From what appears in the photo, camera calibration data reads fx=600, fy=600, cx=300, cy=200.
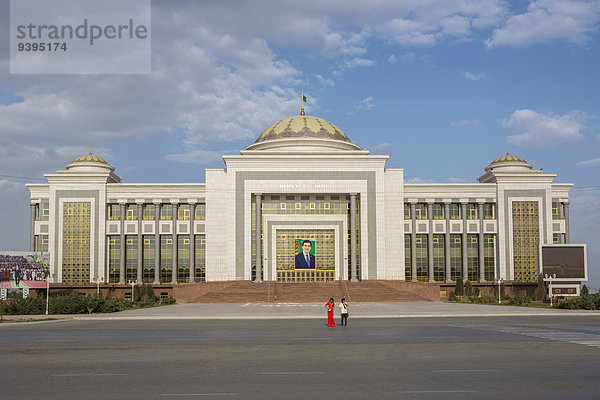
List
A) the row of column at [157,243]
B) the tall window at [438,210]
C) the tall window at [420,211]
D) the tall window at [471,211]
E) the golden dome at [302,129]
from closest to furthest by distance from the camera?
the row of column at [157,243]
the tall window at [471,211]
the tall window at [420,211]
the tall window at [438,210]
the golden dome at [302,129]

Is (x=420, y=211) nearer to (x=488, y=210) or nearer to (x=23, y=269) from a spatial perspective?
(x=488, y=210)

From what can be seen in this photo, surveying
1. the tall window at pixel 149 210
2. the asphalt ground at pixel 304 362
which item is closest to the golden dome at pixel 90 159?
the tall window at pixel 149 210

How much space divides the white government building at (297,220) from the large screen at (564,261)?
11069 millimetres

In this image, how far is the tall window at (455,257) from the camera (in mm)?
72312

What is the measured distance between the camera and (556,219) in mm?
72812

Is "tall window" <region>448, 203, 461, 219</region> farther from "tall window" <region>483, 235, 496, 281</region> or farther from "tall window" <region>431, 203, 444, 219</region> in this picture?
"tall window" <region>483, 235, 496, 281</region>

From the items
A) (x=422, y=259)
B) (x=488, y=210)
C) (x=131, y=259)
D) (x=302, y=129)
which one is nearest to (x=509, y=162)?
(x=488, y=210)

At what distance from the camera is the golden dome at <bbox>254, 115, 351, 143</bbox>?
7544 cm

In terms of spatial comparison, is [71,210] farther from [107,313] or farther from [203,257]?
[107,313]

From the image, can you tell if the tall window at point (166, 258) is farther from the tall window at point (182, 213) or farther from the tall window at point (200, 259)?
the tall window at point (200, 259)

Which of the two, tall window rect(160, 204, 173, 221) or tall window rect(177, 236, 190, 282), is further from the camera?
tall window rect(160, 204, 173, 221)

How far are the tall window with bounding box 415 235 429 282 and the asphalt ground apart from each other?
44.1 metres

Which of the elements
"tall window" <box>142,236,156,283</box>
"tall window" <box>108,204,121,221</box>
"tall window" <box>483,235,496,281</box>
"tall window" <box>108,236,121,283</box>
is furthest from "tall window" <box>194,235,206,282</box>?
"tall window" <box>483,235,496,281</box>

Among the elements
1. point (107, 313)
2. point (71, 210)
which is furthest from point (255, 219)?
point (107, 313)
